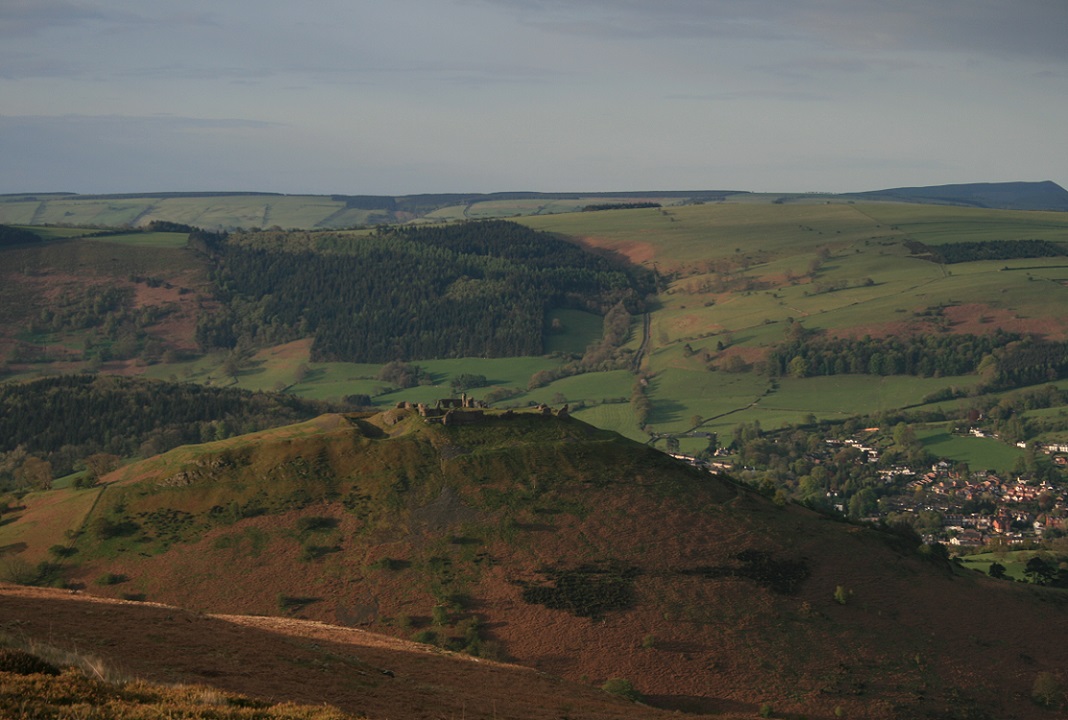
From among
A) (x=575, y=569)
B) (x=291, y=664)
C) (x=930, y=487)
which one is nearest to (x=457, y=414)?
(x=575, y=569)

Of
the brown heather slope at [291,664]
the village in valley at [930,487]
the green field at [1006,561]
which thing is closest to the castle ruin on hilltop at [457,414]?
the brown heather slope at [291,664]

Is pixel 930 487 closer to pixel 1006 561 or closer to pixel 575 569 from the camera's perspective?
pixel 1006 561

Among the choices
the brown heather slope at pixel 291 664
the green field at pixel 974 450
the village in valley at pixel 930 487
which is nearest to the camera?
the brown heather slope at pixel 291 664

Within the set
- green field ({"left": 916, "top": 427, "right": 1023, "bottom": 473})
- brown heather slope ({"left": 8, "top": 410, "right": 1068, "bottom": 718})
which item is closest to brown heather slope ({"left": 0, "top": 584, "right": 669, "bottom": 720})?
brown heather slope ({"left": 8, "top": 410, "right": 1068, "bottom": 718})

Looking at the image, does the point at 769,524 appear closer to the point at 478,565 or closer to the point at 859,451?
the point at 478,565

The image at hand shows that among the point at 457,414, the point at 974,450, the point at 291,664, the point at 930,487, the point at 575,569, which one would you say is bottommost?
the point at 930,487

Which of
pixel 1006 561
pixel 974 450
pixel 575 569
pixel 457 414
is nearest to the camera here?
pixel 575 569

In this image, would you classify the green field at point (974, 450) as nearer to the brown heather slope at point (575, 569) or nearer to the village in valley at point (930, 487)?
the village in valley at point (930, 487)

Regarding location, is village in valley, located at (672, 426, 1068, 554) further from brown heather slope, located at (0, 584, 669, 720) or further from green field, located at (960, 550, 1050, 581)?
brown heather slope, located at (0, 584, 669, 720)

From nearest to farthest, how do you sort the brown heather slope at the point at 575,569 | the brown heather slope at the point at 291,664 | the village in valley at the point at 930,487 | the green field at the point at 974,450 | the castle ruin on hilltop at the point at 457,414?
the brown heather slope at the point at 291,664
the brown heather slope at the point at 575,569
the castle ruin on hilltop at the point at 457,414
the village in valley at the point at 930,487
the green field at the point at 974,450
